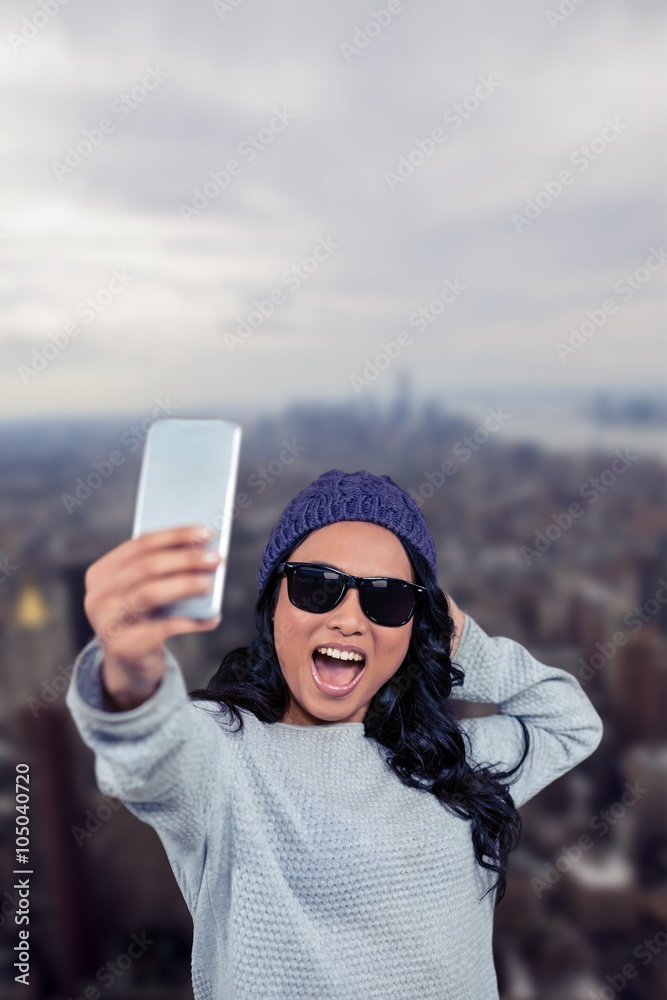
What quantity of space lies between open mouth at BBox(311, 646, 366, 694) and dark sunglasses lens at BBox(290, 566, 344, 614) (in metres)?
0.06

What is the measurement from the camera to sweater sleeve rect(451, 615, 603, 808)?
123cm

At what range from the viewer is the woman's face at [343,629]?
1037mm

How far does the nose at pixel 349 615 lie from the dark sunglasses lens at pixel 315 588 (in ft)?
0.03

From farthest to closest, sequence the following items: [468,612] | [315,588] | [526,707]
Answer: [468,612]
[526,707]
[315,588]

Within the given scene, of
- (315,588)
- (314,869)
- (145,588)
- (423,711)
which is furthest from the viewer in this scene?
(423,711)

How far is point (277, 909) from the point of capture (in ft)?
3.01

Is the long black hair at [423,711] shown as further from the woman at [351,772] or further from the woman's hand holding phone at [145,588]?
the woman's hand holding phone at [145,588]

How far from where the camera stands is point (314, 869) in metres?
0.93

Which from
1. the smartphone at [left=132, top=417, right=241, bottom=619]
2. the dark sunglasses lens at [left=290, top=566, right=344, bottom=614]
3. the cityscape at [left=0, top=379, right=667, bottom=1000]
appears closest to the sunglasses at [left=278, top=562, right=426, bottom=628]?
the dark sunglasses lens at [left=290, top=566, right=344, bottom=614]

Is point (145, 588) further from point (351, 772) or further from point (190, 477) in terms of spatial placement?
Result: point (351, 772)

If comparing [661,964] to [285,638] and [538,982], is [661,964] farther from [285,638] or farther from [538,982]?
[285,638]

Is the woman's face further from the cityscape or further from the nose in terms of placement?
the cityscape

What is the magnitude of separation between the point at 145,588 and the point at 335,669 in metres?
0.52

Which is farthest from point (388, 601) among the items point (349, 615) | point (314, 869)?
point (314, 869)
